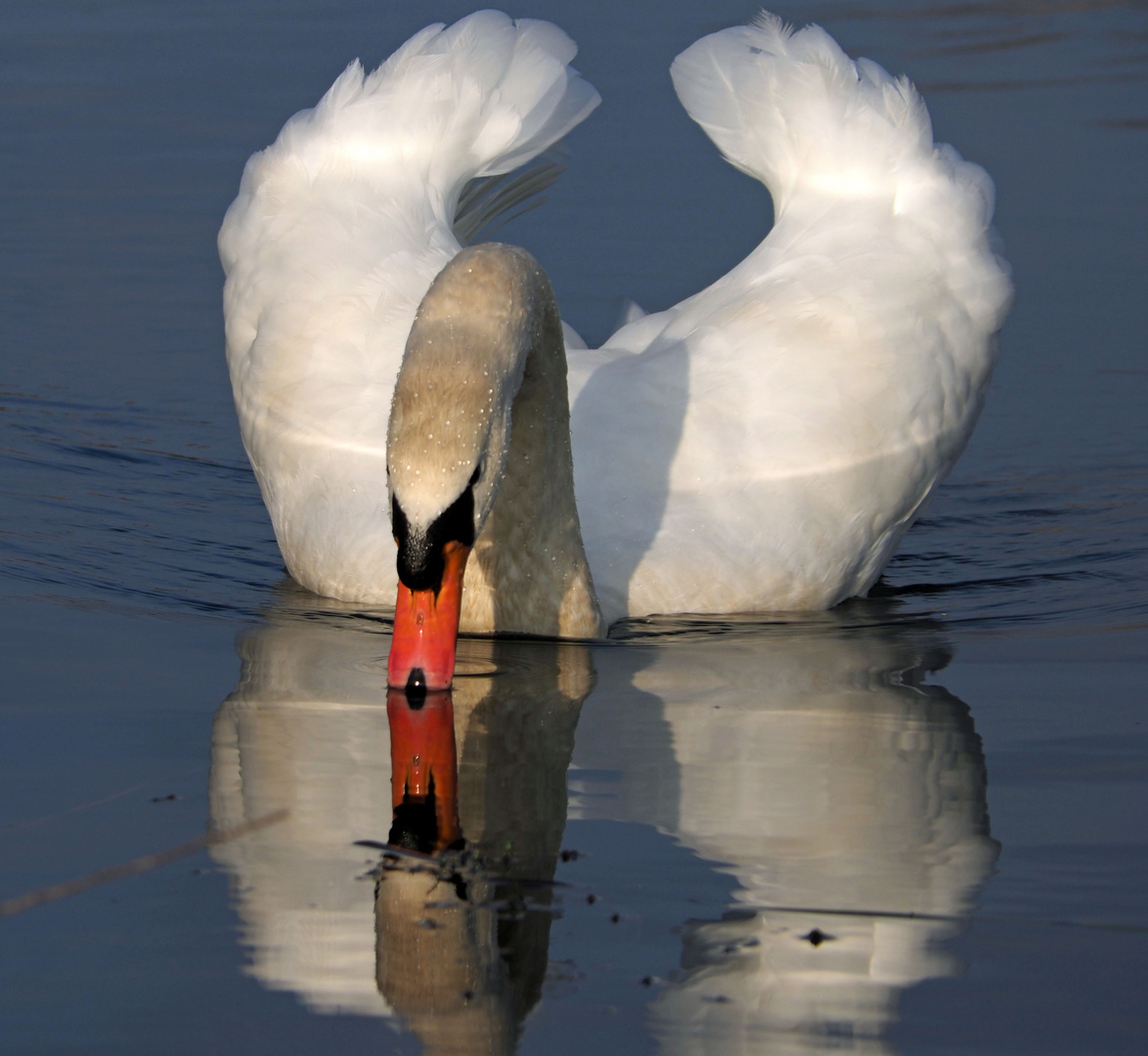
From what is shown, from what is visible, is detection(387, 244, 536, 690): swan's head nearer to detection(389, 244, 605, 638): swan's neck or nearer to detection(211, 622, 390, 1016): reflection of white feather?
detection(389, 244, 605, 638): swan's neck

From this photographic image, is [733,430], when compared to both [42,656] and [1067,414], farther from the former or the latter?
[1067,414]

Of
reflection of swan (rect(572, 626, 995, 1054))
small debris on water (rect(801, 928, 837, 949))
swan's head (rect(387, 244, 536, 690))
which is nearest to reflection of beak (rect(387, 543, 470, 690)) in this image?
swan's head (rect(387, 244, 536, 690))

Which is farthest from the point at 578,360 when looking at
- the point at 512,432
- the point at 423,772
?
the point at 423,772

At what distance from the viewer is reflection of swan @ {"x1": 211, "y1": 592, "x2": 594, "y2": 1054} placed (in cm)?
383

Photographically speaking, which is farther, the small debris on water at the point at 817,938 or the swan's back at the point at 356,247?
the swan's back at the point at 356,247

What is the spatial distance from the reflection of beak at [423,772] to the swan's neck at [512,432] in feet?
1.53

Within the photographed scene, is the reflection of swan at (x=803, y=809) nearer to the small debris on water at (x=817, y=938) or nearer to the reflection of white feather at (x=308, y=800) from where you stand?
the small debris on water at (x=817, y=938)

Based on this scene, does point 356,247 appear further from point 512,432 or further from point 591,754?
point 591,754

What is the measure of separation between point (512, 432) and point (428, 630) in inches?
40.7

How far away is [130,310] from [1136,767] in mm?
6535

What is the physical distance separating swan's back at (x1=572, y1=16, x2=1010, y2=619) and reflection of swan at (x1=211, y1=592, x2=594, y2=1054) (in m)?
0.62

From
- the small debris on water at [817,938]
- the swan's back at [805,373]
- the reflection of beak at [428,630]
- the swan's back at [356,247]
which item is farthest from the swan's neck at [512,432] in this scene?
the small debris on water at [817,938]

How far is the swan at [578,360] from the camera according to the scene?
562cm

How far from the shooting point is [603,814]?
4691 millimetres
